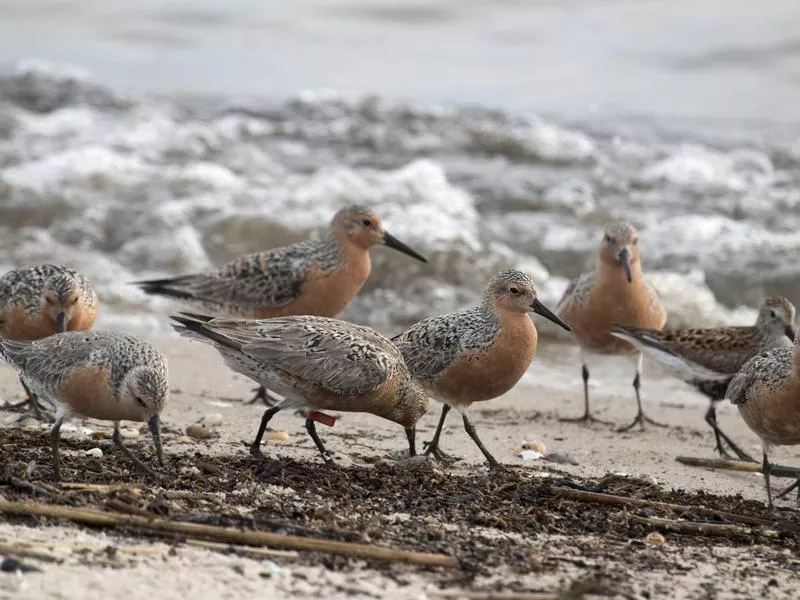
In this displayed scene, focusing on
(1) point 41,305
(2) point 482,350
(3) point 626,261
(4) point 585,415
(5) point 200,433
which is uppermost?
(3) point 626,261

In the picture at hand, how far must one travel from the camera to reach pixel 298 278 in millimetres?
9602

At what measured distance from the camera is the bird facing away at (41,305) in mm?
8234

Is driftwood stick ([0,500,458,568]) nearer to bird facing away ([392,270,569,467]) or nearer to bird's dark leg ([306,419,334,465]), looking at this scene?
bird's dark leg ([306,419,334,465])

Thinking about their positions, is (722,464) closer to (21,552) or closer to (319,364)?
(319,364)

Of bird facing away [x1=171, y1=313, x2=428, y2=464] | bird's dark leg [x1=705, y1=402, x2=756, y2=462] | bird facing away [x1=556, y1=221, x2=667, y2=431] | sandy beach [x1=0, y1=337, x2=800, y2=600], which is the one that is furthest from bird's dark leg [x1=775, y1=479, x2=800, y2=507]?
bird facing away [x1=556, y1=221, x2=667, y2=431]

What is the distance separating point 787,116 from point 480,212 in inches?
324

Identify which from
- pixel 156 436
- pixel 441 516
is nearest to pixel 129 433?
pixel 156 436

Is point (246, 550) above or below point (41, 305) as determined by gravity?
below

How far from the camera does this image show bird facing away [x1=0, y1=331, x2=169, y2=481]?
20.5 ft

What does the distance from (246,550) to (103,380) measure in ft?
6.06

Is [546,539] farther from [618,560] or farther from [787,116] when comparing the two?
[787,116]

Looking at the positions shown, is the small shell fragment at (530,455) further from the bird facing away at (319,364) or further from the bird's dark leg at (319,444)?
the bird's dark leg at (319,444)

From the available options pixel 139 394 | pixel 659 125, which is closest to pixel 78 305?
pixel 139 394

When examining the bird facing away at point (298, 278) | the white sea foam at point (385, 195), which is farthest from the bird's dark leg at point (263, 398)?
the white sea foam at point (385, 195)
